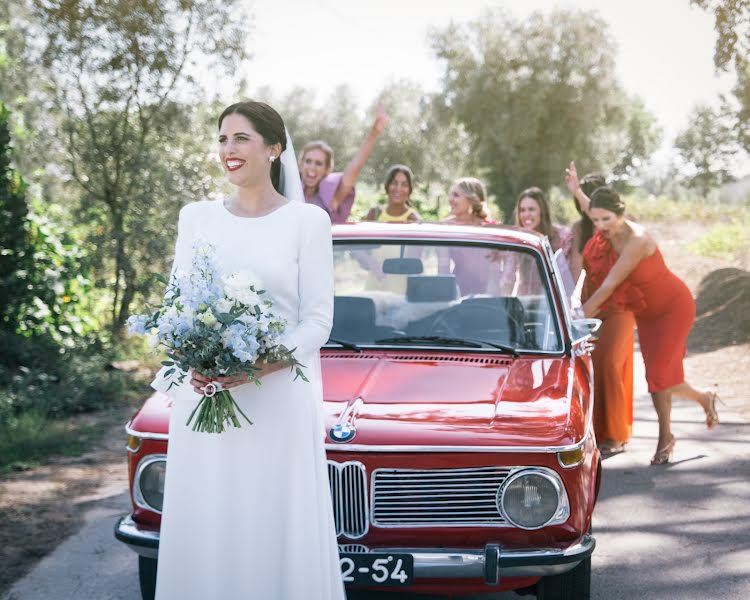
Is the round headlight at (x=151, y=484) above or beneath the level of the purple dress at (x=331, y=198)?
beneath

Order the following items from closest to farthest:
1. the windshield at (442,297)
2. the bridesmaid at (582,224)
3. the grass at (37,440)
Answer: the windshield at (442,297), the grass at (37,440), the bridesmaid at (582,224)

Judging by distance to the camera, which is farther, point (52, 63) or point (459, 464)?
point (52, 63)

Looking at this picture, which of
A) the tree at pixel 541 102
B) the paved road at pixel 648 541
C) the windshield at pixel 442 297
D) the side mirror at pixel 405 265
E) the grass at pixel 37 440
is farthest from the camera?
the tree at pixel 541 102

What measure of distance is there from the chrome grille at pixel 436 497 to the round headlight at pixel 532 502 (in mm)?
57

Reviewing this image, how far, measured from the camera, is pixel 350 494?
4246mm

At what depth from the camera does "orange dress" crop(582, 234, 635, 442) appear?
25.9 ft

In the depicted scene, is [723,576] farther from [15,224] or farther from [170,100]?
[170,100]

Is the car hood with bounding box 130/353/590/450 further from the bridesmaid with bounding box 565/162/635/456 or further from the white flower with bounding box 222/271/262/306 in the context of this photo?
the bridesmaid with bounding box 565/162/635/456

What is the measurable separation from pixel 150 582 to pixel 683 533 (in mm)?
3173

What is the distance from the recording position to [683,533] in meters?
6.16

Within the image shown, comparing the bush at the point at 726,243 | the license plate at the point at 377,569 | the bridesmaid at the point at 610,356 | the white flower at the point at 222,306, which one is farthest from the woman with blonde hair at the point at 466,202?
the bush at the point at 726,243

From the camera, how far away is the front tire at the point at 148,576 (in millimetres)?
4641

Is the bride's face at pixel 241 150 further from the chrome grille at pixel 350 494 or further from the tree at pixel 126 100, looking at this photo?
the tree at pixel 126 100

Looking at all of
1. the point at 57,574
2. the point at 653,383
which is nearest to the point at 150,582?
the point at 57,574
